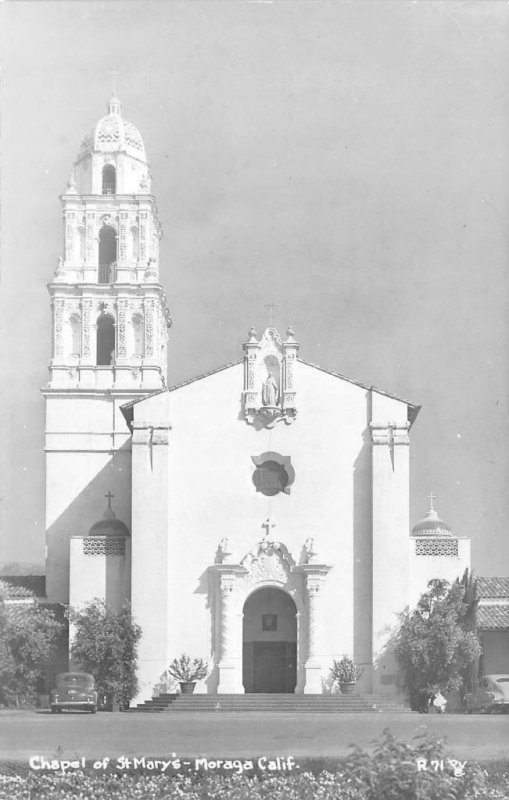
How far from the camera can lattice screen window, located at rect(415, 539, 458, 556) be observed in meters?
40.7

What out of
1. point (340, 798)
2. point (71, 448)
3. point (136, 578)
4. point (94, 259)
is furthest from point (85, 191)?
point (340, 798)

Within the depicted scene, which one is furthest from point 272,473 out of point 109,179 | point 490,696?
point 109,179

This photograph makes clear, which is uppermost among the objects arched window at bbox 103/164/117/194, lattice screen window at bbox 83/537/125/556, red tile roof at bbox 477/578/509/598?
arched window at bbox 103/164/117/194

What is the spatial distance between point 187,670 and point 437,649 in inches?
294

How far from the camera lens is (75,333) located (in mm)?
50031

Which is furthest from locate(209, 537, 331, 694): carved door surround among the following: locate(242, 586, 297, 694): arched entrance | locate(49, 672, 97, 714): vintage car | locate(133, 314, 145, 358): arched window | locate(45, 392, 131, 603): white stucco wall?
locate(133, 314, 145, 358): arched window

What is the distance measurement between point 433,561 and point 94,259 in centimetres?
1857

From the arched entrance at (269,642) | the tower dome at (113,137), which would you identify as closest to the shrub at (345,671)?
the arched entrance at (269,642)

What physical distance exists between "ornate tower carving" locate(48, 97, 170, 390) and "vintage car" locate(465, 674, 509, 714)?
16947 millimetres

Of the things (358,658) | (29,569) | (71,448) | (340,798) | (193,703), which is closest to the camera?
(340,798)

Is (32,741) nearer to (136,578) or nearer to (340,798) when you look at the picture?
(340,798)

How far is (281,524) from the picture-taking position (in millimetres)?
40906

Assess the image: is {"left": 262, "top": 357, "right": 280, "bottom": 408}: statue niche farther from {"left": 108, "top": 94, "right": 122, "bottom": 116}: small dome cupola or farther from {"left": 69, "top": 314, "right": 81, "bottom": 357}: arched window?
{"left": 108, "top": 94, "right": 122, "bottom": 116}: small dome cupola

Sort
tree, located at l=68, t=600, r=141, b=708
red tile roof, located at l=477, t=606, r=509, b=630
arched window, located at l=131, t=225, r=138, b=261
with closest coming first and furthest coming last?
tree, located at l=68, t=600, r=141, b=708, red tile roof, located at l=477, t=606, r=509, b=630, arched window, located at l=131, t=225, r=138, b=261
